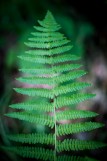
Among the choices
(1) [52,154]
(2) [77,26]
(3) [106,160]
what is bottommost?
(3) [106,160]

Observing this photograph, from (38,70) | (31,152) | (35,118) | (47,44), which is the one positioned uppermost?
(47,44)

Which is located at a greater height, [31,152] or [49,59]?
[49,59]

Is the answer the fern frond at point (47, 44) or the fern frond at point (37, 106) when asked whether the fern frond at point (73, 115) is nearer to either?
the fern frond at point (37, 106)

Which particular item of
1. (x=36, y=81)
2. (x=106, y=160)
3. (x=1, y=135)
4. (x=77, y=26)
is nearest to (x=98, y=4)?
(x=77, y=26)

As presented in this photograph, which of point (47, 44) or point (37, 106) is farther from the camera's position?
point (47, 44)

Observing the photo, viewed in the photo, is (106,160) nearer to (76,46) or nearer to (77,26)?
(76,46)

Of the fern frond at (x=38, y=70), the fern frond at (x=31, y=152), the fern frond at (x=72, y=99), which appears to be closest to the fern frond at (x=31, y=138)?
the fern frond at (x=31, y=152)

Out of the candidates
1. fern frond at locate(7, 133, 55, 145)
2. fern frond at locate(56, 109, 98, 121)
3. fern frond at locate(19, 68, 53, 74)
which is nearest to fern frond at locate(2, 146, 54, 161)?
fern frond at locate(7, 133, 55, 145)

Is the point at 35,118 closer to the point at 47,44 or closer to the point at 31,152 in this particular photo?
the point at 31,152

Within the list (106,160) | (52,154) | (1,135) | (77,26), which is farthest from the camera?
(77,26)

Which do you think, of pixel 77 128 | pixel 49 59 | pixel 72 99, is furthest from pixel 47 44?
pixel 77 128

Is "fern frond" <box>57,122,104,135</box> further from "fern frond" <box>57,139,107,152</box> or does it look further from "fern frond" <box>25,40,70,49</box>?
"fern frond" <box>25,40,70,49</box>
